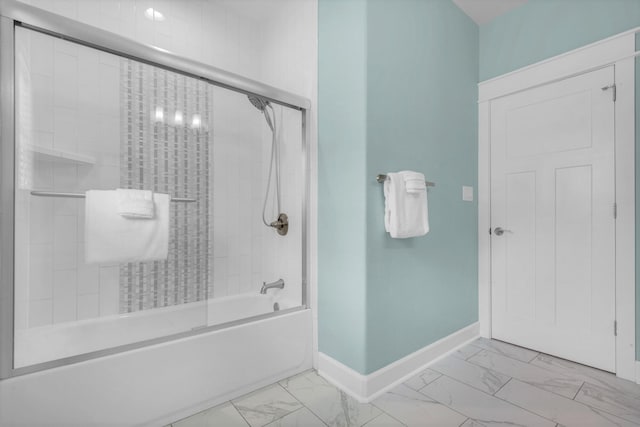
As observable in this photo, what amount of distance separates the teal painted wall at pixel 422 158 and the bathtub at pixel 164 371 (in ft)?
1.74

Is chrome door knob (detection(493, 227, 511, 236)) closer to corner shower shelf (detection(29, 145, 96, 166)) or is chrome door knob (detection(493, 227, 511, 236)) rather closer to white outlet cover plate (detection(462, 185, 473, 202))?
white outlet cover plate (detection(462, 185, 473, 202))

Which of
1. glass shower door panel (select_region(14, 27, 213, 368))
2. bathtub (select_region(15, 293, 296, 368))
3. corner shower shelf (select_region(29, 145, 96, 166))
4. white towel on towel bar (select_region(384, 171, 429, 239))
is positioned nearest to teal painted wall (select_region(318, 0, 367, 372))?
white towel on towel bar (select_region(384, 171, 429, 239))

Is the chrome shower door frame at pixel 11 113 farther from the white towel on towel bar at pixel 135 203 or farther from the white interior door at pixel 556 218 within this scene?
the white interior door at pixel 556 218

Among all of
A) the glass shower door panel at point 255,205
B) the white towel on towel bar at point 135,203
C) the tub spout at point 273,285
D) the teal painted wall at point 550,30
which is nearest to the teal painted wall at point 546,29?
the teal painted wall at point 550,30

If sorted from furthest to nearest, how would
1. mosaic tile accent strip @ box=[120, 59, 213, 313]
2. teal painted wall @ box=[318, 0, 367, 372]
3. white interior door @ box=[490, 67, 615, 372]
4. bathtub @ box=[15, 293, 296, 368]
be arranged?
white interior door @ box=[490, 67, 615, 372] < teal painted wall @ box=[318, 0, 367, 372] < mosaic tile accent strip @ box=[120, 59, 213, 313] < bathtub @ box=[15, 293, 296, 368]

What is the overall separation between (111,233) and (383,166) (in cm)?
134

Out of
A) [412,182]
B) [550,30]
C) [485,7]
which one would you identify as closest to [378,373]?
[412,182]

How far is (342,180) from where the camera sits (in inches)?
67.8

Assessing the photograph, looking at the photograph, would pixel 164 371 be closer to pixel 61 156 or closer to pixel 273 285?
pixel 273 285

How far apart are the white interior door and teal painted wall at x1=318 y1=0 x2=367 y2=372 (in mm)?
1316

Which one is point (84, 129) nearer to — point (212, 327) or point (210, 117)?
point (210, 117)

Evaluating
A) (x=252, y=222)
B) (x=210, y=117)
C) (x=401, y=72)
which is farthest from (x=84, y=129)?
(x=401, y=72)

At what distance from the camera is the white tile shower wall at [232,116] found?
60.6 inches

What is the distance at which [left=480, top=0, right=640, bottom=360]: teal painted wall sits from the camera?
1772mm
